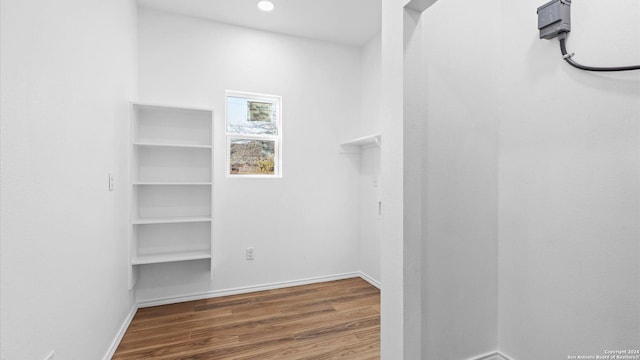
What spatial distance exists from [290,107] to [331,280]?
2019 mm

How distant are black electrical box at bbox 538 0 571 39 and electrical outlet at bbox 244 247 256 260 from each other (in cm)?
279

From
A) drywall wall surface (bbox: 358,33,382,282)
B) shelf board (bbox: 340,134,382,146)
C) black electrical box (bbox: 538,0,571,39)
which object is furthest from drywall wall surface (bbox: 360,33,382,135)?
black electrical box (bbox: 538,0,571,39)

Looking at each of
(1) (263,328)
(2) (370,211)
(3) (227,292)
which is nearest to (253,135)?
(2) (370,211)

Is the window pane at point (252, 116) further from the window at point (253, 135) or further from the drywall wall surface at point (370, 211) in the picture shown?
the drywall wall surface at point (370, 211)

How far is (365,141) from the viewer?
2.98m

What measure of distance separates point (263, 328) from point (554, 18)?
259 cm

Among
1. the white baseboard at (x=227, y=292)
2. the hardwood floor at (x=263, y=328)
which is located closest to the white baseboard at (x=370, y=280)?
the white baseboard at (x=227, y=292)

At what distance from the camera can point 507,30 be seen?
152 centimetres

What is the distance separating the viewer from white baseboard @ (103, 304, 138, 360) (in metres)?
1.82

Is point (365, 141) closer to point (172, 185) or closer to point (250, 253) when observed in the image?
point (250, 253)

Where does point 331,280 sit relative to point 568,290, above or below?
below

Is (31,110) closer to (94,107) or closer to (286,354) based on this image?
(94,107)

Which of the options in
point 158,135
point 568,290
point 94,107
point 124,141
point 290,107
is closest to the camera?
point 568,290

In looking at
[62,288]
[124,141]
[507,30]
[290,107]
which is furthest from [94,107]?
[507,30]
